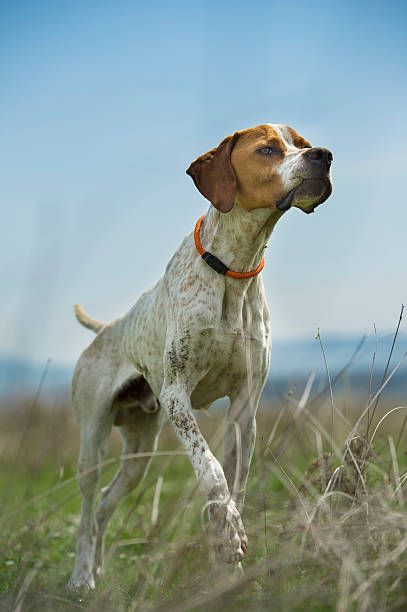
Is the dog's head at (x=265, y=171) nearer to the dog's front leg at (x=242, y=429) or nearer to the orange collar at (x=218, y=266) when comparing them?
the orange collar at (x=218, y=266)

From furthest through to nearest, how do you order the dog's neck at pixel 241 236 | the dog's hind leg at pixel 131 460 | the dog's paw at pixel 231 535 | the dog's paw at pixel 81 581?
the dog's hind leg at pixel 131 460
the dog's paw at pixel 81 581
the dog's neck at pixel 241 236
the dog's paw at pixel 231 535

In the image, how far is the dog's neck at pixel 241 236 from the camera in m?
3.92

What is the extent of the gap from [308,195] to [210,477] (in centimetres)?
149

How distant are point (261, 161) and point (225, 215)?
38 centimetres

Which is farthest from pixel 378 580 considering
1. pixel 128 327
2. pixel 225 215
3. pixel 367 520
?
pixel 128 327

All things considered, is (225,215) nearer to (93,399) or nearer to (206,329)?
(206,329)

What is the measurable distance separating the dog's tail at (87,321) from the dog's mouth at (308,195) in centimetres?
251

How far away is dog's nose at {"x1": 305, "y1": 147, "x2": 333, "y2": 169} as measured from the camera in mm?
3562

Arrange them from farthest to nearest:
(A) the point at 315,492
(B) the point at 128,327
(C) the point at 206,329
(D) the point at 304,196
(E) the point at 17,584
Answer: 1. (B) the point at 128,327
2. (C) the point at 206,329
3. (D) the point at 304,196
4. (A) the point at 315,492
5. (E) the point at 17,584

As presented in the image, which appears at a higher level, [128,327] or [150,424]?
[128,327]

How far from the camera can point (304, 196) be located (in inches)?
142

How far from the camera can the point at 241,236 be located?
3.96m

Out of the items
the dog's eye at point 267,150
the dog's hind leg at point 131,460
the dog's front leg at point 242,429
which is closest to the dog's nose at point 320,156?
the dog's eye at point 267,150


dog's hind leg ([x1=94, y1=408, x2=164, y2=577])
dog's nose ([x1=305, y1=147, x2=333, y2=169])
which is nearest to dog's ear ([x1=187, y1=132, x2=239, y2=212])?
dog's nose ([x1=305, y1=147, x2=333, y2=169])
